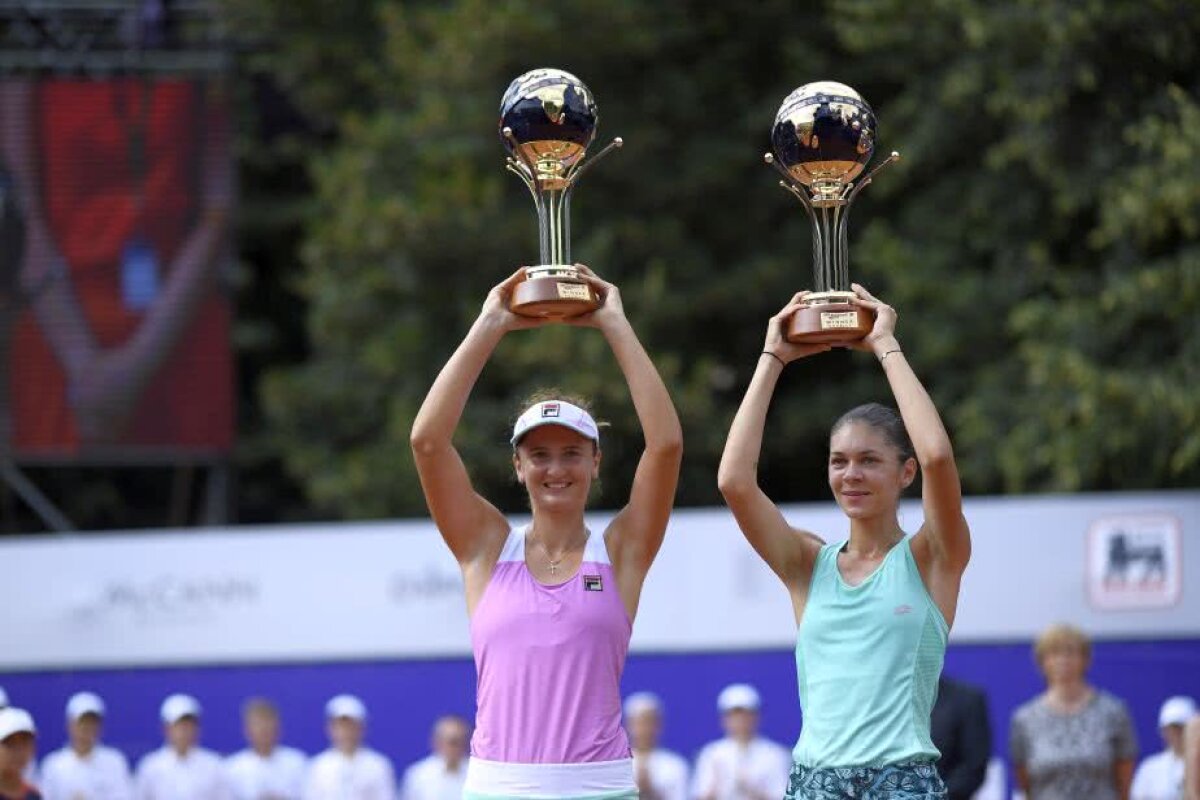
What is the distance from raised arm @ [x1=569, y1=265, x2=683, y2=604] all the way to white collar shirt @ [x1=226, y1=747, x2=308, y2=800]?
823 cm

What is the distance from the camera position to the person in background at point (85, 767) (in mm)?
12750

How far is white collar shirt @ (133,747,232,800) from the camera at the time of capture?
13.1 metres

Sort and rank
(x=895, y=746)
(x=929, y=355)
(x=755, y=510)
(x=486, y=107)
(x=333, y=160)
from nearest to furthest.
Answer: (x=895, y=746) → (x=755, y=510) → (x=929, y=355) → (x=486, y=107) → (x=333, y=160)

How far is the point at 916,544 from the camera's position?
5.36 meters

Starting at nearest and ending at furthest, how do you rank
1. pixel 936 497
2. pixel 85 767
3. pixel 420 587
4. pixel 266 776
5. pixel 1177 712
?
pixel 936 497, pixel 1177 712, pixel 85 767, pixel 420 587, pixel 266 776

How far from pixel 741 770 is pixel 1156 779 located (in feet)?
8.20

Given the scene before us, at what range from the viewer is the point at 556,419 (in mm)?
5402

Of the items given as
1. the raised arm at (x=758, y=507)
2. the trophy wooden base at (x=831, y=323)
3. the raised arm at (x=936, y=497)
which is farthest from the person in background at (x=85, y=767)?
the raised arm at (x=936, y=497)

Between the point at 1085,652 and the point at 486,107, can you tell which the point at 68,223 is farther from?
the point at 1085,652

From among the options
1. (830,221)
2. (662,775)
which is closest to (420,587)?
(662,775)

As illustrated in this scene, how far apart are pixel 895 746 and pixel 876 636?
0.92 ft

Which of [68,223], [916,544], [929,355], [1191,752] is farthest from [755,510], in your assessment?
[68,223]

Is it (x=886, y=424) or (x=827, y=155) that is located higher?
(x=827, y=155)

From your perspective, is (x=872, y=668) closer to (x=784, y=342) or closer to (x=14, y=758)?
(x=784, y=342)
